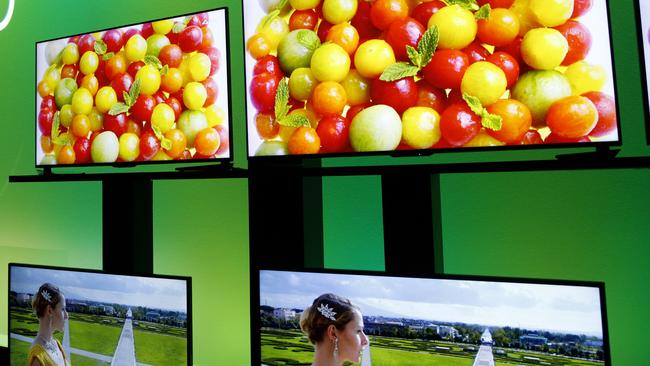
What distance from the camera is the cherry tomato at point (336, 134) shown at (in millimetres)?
1560

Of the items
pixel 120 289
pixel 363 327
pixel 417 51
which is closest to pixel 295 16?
pixel 417 51

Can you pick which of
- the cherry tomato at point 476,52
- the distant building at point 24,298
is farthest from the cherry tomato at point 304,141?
the distant building at point 24,298

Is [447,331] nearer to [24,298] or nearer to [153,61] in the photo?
Result: [153,61]

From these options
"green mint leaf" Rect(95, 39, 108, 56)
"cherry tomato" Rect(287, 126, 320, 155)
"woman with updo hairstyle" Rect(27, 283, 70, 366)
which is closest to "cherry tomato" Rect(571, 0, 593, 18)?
"cherry tomato" Rect(287, 126, 320, 155)

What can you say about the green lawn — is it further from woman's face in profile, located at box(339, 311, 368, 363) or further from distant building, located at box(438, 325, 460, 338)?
distant building, located at box(438, 325, 460, 338)

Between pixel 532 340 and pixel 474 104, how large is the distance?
587mm

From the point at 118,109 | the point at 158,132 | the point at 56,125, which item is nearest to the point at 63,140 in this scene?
the point at 56,125

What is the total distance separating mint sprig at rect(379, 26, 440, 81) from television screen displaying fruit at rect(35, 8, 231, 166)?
55 centimetres

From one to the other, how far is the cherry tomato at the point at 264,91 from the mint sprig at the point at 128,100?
487mm

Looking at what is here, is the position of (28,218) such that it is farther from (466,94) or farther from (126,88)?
(466,94)

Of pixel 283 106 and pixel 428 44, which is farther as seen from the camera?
pixel 283 106

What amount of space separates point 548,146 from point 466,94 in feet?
0.78

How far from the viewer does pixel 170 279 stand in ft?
5.77

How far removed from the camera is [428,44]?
57.7 inches
